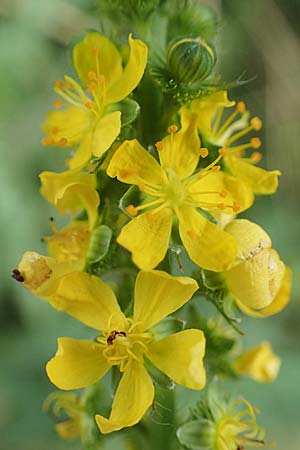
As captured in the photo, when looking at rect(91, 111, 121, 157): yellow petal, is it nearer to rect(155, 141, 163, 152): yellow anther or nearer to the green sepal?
rect(155, 141, 163, 152): yellow anther

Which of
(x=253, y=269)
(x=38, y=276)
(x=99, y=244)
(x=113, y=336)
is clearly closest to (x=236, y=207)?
(x=253, y=269)

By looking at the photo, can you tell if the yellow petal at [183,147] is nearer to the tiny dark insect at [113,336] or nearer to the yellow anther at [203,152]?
the yellow anther at [203,152]

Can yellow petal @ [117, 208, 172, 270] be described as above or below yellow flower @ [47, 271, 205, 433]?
above

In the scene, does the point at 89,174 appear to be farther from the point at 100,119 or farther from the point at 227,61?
the point at 227,61

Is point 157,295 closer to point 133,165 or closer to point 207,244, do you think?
point 207,244

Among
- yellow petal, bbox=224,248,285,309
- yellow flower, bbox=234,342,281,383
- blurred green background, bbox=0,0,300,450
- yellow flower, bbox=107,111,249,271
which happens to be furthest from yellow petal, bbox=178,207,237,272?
blurred green background, bbox=0,0,300,450

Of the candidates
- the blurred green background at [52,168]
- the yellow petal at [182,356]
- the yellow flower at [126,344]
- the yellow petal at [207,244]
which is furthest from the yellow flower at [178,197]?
the blurred green background at [52,168]

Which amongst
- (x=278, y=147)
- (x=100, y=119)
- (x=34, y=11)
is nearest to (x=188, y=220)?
(x=100, y=119)
